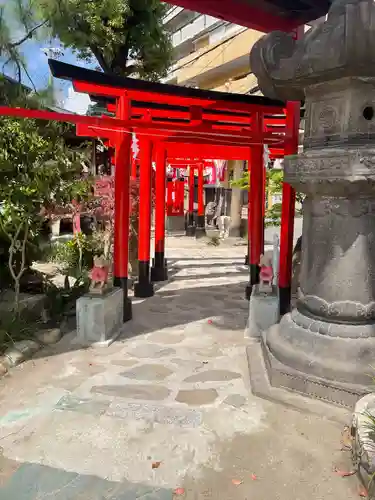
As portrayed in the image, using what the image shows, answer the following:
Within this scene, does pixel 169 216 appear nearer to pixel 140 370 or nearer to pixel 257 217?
pixel 257 217

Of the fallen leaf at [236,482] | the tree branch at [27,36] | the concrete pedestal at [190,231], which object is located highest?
the tree branch at [27,36]

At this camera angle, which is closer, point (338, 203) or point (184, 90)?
point (338, 203)

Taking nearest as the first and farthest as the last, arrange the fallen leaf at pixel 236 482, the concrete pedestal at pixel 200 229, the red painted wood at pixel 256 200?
the fallen leaf at pixel 236 482 → the red painted wood at pixel 256 200 → the concrete pedestal at pixel 200 229

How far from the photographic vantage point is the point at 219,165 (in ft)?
69.2

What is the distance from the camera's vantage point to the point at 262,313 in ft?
21.1

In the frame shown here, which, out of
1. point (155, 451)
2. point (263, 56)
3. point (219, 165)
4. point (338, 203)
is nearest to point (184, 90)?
point (263, 56)

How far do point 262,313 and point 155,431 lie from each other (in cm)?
286

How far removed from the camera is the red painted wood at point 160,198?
35.6 feet

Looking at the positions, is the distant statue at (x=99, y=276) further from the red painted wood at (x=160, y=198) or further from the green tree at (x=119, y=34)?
the green tree at (x=119, y=34)

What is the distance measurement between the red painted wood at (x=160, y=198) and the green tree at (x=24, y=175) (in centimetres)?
420

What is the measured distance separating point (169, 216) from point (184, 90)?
16105mm

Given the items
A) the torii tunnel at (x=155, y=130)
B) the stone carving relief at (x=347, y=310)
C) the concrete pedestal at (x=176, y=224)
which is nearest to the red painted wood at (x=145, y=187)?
the torii tunnel at (x=155, y=130)

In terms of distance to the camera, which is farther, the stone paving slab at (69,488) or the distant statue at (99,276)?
the distant statue at (99,276)

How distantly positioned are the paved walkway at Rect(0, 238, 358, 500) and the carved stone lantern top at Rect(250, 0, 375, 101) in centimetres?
336
